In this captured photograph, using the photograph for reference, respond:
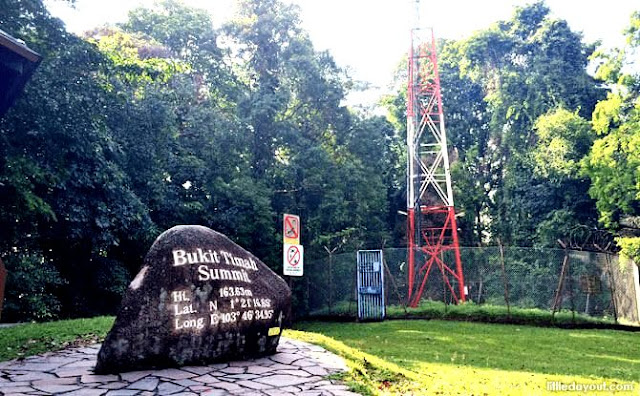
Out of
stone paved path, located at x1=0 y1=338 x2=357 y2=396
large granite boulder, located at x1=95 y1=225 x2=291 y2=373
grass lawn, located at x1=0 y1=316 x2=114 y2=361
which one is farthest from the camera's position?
grass lawn, located at x1=0 y1=316 x2=114 y2=361

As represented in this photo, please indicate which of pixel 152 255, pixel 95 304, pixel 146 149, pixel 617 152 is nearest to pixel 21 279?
pixel 95 304

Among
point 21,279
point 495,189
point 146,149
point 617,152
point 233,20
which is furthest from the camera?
point 495,189

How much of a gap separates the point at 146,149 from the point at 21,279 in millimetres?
4274

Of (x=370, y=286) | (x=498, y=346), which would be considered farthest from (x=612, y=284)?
(x=370, y=286)

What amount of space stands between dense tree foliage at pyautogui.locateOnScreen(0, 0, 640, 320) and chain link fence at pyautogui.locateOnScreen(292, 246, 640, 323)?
2016 mm

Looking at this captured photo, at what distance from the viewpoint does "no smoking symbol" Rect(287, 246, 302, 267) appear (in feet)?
32.1

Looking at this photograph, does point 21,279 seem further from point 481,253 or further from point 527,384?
point 481,253

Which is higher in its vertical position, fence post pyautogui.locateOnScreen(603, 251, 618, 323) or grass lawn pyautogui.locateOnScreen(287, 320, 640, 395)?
fence post pyautogui.locateOnScreen(603, 251, 618, 323)

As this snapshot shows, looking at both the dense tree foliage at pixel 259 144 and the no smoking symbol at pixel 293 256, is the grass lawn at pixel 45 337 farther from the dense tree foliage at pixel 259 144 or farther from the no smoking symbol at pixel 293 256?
the no smoking symbol at pixel 293 256

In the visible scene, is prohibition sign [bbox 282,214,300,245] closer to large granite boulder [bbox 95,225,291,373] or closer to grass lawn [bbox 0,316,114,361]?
large granite boulder [bbox 95,225,291,373]

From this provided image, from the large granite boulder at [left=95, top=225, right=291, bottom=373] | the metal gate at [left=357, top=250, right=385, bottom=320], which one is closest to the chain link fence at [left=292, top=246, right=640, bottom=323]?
the metal gate at [left=357, top=250, right=385, bottom=320]

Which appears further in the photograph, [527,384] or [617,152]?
[617,152]

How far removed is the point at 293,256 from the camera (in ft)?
32.5

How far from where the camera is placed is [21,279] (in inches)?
418
